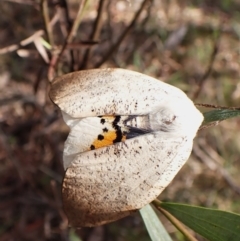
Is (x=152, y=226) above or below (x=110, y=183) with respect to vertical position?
below

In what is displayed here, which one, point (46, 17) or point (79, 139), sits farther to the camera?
point (46, 17)

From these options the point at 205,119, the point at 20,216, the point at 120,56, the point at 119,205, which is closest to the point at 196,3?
the point at 120,56

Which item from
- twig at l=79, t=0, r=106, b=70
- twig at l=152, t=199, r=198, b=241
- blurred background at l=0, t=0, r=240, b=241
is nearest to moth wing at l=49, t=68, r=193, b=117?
twig at l=152, t=199, r=198, b=241

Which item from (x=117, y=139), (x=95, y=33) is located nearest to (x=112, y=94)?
(x=117, y=139)

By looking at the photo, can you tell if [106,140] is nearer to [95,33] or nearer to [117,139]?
[117,139]

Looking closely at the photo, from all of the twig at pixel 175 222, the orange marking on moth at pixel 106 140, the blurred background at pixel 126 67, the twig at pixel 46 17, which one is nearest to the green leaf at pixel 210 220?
the twig at pixel 175 222

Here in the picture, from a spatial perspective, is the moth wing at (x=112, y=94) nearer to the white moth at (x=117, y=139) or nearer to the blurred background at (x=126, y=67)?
the white moth at (x=117, y=139)

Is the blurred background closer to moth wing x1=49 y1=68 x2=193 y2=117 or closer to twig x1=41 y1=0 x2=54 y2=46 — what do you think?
twig x1=41 y1=0 x2=54 y2=46
